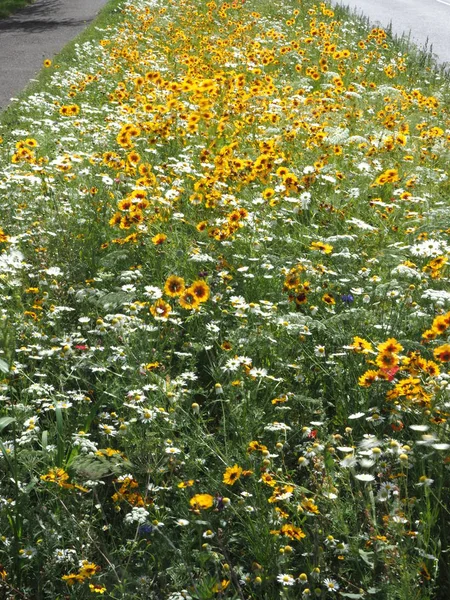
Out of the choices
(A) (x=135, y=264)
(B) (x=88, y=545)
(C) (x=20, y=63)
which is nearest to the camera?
(B) (x=88, y=545)

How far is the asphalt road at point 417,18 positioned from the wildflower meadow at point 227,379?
784 cm

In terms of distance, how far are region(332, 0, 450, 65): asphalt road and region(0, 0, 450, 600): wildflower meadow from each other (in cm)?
784

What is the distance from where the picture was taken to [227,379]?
3047 millimetres

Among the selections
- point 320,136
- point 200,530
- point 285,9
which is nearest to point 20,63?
point 285,9

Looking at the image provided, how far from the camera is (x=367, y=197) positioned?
4852mm

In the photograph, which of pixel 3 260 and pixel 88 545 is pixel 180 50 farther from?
pixel 88 545

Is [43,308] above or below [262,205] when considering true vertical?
below

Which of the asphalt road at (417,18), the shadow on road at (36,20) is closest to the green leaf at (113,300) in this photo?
the asphalt road at (417,18)

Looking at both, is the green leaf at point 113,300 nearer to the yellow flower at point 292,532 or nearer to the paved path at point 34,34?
the yellow flower at point 292,532

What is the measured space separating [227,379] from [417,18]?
48.9 ft

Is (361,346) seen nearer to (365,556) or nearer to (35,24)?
(365,556)

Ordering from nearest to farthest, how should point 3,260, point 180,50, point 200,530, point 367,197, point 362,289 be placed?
point 200,530
point 362,289
point 3,260
point 367,197
point 180,50

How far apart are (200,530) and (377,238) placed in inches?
93.3

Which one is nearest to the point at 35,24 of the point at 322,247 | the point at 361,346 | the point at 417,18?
the point at 417,18
